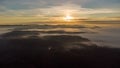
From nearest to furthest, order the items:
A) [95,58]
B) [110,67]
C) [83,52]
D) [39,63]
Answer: [110,67]
[39,63]
[95,58]
[83,52]

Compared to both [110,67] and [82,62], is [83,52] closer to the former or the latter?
[82,62]

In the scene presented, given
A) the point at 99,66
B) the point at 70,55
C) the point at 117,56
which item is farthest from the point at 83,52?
the point at 99,66

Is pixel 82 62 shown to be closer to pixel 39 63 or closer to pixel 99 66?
pixel 99 66

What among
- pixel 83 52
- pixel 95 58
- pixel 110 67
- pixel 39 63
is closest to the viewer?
pixel 110 67

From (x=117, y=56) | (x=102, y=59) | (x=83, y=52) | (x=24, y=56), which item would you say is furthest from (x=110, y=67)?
(x=24, y=56)

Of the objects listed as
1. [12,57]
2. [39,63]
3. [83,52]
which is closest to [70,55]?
[83,52]

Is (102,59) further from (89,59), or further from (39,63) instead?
(39,63)

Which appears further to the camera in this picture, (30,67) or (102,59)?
(102,59)

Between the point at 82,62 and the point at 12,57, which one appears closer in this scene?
the point at 82,62
